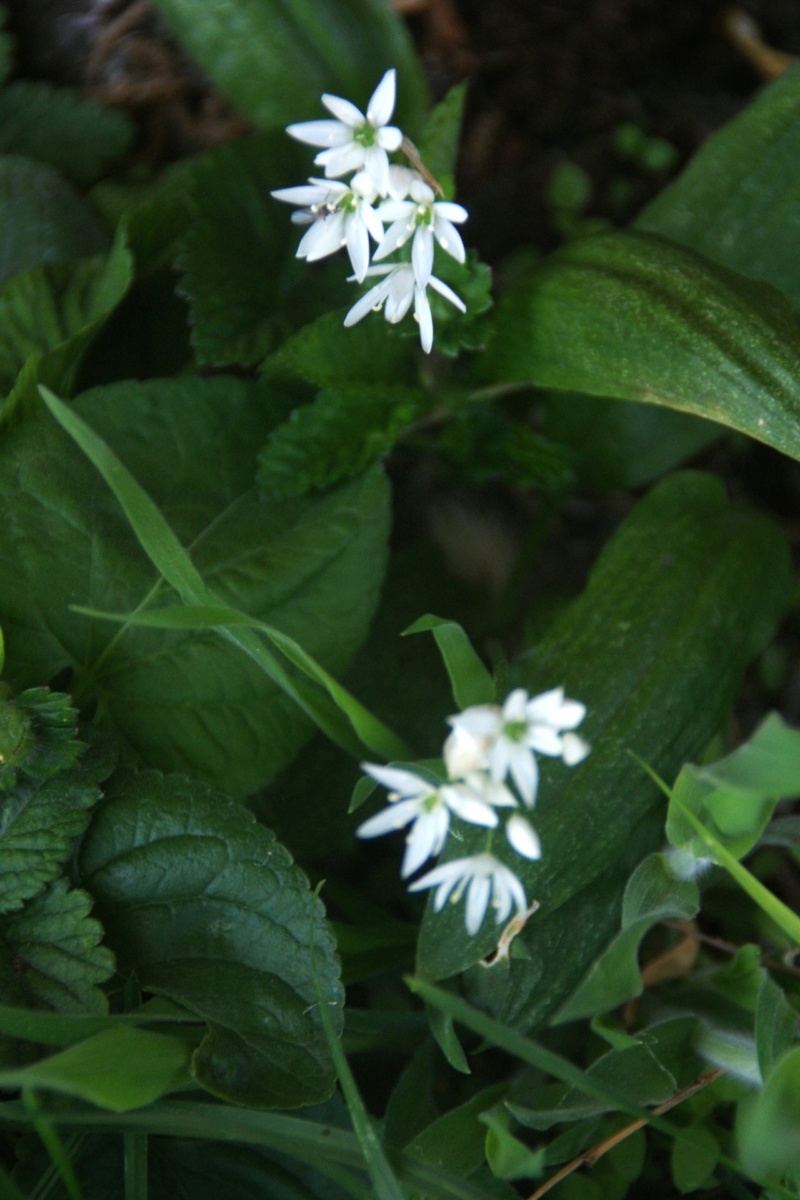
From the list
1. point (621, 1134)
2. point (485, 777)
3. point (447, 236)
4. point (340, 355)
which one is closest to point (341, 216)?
point (447, 236)

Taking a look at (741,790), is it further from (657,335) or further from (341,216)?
(341,216)

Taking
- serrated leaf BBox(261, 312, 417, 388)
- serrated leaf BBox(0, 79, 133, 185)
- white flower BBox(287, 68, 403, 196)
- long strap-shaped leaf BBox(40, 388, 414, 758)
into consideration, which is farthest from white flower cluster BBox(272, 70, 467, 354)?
serrated leaf BBox(0, 79, 133, 185)

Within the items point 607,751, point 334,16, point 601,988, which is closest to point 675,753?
point 607,751

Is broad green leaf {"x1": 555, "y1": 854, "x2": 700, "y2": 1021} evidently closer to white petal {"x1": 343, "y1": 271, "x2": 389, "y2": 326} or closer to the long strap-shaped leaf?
the long strap-shaped leaf

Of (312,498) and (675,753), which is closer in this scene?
(675,753)

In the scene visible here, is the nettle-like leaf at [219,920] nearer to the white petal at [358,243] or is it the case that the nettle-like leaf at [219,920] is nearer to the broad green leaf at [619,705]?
the broad green leaf at [619,705]

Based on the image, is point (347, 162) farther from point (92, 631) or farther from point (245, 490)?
point (92, 631)
